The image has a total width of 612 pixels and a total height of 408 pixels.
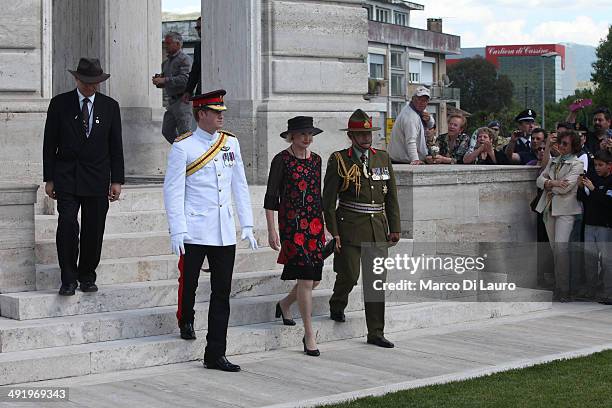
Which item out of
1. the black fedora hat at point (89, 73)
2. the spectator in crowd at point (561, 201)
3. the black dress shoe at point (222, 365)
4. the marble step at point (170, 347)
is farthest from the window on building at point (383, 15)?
the black dress shoe at point (222, 365)

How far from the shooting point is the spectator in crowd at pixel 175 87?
52.7 ft

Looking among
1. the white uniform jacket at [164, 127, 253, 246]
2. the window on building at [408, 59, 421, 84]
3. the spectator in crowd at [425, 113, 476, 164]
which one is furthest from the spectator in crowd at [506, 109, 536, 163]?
the window on building at [408, 59, 421, 84]

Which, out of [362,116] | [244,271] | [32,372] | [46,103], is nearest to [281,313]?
[244,271]

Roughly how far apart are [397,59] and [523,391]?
9400 cm

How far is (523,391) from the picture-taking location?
382 inches

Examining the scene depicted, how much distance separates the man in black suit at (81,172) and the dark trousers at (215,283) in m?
1.02

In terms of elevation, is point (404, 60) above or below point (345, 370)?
above

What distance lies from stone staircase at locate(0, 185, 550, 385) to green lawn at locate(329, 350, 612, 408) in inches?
80.9

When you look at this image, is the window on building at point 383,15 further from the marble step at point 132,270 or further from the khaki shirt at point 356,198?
the khaki shirt at point 356,198

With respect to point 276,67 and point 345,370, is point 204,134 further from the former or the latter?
point 276,67

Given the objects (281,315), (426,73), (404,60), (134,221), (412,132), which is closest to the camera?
(281,315)

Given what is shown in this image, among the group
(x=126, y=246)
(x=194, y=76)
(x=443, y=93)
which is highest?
(x=443, y=93)

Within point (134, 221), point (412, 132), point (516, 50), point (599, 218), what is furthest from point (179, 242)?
point (516, 50)

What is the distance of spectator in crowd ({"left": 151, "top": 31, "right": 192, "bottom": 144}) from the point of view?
52.7 feet
